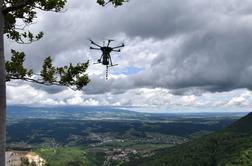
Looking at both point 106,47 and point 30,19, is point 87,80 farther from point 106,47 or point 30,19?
point 30,19

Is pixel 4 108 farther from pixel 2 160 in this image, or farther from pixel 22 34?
A: pixel 22 34

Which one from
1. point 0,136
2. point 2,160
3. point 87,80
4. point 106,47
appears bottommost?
point 2,160

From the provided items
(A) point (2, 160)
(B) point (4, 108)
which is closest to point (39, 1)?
(B) point (4, 108)

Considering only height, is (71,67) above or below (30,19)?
below

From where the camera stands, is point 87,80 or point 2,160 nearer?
point 2,160

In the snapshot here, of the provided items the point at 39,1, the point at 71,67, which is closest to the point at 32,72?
the point at 71,67

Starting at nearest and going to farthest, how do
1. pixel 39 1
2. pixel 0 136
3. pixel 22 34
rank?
1. pixel 0 136
2. pixel 39 1
3. pixel 22 34

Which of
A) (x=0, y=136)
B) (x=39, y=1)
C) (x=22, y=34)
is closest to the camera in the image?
(x=0, y=136)

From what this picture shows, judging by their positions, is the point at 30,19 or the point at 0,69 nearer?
the point at 0,69

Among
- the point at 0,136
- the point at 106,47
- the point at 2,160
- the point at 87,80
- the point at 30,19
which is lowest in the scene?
the point at 2,160
